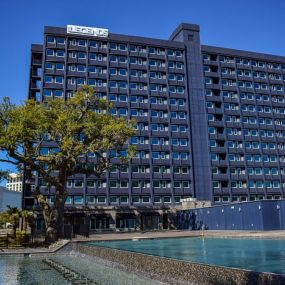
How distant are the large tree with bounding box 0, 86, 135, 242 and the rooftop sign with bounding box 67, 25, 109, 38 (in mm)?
43418

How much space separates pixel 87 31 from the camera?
80.0 m

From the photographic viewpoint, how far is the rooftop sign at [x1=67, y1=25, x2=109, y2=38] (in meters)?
78.2

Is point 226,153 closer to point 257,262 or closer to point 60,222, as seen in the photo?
point 60,222

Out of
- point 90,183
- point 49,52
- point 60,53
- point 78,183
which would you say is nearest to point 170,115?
point 90,183

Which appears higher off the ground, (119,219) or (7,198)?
(7,198)

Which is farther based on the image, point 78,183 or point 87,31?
point 87,31

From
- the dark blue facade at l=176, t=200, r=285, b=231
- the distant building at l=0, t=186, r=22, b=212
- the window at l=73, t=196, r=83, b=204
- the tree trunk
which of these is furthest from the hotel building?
the distant building at l=0, t=186, r=22, b=212

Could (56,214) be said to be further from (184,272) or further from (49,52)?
(49,52)

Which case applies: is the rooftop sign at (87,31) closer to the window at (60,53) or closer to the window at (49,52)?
the window at (60,53)

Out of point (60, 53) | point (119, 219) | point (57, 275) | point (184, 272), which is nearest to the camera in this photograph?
point (184, 272)

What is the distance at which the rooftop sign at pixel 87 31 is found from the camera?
78.2 m

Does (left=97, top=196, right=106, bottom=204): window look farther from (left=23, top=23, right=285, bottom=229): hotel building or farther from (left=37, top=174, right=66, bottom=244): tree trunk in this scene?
(left=37, top=174, right=66, bottom=244): tree trunk

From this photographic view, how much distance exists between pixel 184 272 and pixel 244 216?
125 ft

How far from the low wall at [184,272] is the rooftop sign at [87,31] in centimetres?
6688
